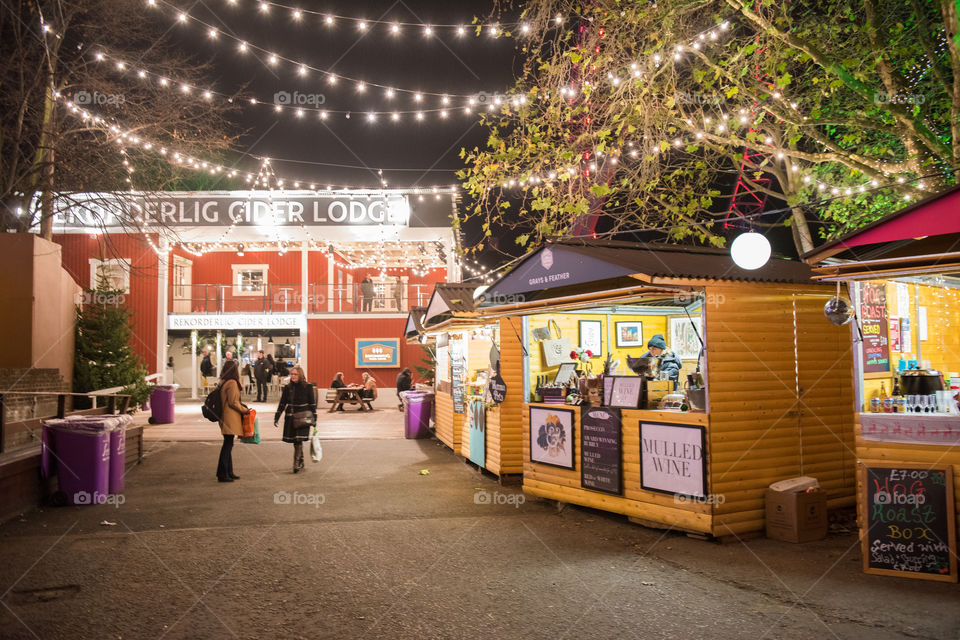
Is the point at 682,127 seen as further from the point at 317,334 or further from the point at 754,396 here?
the point at 317,334

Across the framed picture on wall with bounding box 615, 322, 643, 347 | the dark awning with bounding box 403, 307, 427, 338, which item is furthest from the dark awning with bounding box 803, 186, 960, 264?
the dark awning with bounding box 403, 307, 427, 338

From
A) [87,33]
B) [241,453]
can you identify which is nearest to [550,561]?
[241,453]

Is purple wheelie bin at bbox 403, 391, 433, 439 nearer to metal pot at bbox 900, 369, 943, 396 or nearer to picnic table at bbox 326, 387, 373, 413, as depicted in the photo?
picnic table at bbox 326, 387, 373, 413

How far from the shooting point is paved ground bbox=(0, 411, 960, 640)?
407 cm

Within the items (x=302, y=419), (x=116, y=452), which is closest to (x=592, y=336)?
(x=302, y=419)

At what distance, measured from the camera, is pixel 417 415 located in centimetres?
1466

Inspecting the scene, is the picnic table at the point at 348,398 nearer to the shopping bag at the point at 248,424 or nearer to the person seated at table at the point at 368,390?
the person seated at table at the point at 368,390

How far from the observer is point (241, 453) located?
1241cm

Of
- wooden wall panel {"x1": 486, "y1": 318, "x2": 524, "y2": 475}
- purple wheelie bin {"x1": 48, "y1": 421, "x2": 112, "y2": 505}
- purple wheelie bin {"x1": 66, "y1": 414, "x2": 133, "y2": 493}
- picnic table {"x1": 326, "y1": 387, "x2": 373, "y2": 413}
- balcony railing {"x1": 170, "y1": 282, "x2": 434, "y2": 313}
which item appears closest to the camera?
purple wheelie bin {"x1": 48, "y1": 421, "x2": 112, "y2": 505}

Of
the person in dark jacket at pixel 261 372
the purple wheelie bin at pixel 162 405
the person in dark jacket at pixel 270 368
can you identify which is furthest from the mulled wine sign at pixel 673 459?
the person in dark jacket at pixel 270 368

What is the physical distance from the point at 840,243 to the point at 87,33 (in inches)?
616

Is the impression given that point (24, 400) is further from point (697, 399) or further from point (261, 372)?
point (261, 372)

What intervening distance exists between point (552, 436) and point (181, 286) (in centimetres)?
2206

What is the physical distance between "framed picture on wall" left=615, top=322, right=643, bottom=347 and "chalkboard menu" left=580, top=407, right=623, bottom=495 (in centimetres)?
276
